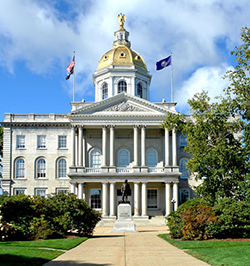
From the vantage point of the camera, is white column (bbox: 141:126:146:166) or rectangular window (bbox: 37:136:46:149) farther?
rectangular window (bbox: 37:136:46:149)

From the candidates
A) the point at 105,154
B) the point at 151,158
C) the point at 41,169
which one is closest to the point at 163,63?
the point at 151,158

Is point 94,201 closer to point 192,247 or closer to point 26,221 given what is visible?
point 26,221

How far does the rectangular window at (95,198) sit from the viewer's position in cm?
5309

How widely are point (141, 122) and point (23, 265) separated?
39.1 m

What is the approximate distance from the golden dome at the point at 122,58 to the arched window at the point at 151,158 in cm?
1473

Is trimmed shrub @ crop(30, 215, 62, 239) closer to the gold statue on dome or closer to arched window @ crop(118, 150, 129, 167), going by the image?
arched window @ crop(118, 150, 129, 167)

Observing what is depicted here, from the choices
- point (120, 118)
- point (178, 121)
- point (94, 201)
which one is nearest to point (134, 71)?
point (120, 118)

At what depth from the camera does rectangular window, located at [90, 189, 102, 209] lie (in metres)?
53.1

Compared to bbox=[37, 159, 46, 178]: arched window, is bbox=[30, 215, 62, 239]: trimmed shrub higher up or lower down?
lower down

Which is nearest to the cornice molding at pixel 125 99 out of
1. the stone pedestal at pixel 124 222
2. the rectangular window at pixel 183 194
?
the rectangular window at pixel 183 194

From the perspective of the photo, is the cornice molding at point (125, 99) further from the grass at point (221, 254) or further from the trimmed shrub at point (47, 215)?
the grass at point (221, 254)

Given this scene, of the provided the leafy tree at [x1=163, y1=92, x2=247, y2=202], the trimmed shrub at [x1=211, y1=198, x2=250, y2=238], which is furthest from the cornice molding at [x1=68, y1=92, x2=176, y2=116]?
the trimmed shrub at [x1=211, y1=198, x2=250, y2=238]

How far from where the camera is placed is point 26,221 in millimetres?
25141

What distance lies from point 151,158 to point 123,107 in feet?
26.6
